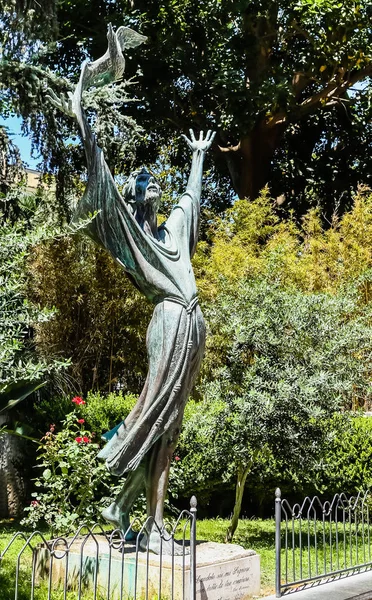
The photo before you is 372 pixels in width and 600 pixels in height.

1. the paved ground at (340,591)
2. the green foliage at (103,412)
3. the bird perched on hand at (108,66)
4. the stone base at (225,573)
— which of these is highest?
the bird perched on hand at (108,66)

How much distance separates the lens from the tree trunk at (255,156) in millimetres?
21000

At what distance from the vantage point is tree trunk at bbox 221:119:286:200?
21000 mm

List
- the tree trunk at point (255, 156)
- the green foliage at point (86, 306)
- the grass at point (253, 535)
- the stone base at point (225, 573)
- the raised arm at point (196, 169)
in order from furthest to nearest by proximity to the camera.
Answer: the tree trunk at point (255, 156) → the green foliage at point (86, 306) → the grass at point (253, 535) → the raised arm at point (196, 169) → the stone base at point (225, 573)

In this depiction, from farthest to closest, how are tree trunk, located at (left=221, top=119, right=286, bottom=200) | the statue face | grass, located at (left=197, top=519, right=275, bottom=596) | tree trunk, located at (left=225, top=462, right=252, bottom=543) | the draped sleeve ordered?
1. tree trunk, located at (left=221, top=119, right=286, bottom=200)
2. tree trunk, located at (left=225, top=462, right=252, bottom=543)
3. grass, located at (left=197, top=519, right=275, bottom=596)
4. the statue face
5. the draped sleeve

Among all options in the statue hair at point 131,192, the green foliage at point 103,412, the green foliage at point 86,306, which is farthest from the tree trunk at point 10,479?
the statue hair at point 131,192

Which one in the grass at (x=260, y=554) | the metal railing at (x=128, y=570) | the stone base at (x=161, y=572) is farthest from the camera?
the grass at (x=260, y=554)

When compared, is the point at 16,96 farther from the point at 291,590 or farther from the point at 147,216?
the point at 291,590

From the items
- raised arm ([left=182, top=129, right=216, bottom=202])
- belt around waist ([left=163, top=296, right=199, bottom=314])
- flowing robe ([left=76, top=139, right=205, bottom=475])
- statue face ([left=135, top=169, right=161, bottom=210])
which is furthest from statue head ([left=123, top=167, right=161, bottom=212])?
belt around waist ([left=163, top=296, right=199, bottom=314])

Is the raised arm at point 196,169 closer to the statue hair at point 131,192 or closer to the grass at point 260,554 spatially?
the statue hair at point 131,192

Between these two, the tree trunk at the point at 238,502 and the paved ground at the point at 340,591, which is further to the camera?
the tree trunk at the point at 238,502

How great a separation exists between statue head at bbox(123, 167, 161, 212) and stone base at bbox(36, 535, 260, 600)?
271 cm

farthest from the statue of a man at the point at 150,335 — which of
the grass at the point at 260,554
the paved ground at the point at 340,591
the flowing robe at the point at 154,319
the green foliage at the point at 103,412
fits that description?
the green foliage at the point at 103,412

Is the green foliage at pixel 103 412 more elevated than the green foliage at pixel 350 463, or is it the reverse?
the green foliage at pixel 103 412

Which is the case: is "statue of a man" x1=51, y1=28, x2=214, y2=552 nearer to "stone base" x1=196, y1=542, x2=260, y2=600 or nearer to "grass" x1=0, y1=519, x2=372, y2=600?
"stone base" x1=196, y1=542, x2=260, y2=600
